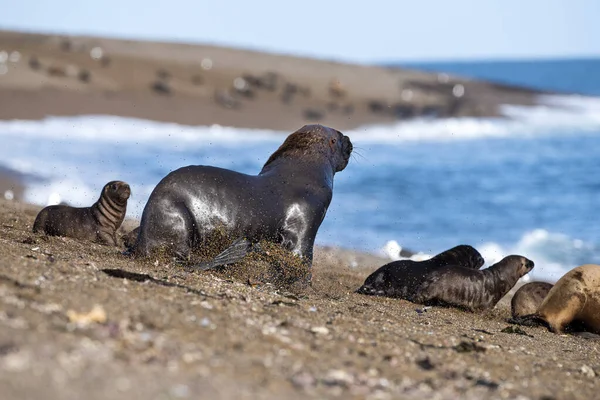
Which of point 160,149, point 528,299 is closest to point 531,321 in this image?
point 528,299

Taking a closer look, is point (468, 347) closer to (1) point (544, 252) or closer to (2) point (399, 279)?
(2) point (399, 279)

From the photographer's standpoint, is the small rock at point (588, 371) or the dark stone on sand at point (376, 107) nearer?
the small rock at point (588, 371)

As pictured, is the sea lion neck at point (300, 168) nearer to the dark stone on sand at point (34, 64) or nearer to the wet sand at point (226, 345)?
the wet sand at point (226, 345)

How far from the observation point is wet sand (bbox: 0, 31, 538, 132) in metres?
27.7

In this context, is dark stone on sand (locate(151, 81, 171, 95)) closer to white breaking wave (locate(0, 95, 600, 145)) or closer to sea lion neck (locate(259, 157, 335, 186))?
white breaking wave (locate(0, 95, 600, 145))

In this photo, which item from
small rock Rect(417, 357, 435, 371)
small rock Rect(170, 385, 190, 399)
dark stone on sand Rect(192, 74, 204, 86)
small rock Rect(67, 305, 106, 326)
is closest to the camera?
small rock Rect(170, 385, 190, 399)

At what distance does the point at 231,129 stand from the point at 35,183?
1319cm

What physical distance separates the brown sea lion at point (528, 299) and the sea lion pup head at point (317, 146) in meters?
2.00

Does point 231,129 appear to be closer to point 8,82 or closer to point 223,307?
point 8,82

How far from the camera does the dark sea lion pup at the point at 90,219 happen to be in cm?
899

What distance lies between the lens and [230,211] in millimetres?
7285

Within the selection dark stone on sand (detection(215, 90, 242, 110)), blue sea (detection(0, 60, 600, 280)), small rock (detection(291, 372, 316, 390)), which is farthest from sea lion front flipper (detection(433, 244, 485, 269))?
dark stone on sand (detection(215, 90, 242, 110))

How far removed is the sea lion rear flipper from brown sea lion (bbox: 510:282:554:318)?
253 cm

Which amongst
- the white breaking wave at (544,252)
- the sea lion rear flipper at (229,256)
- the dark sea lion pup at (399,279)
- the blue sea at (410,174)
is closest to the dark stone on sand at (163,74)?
the blue sea at (410,174)
